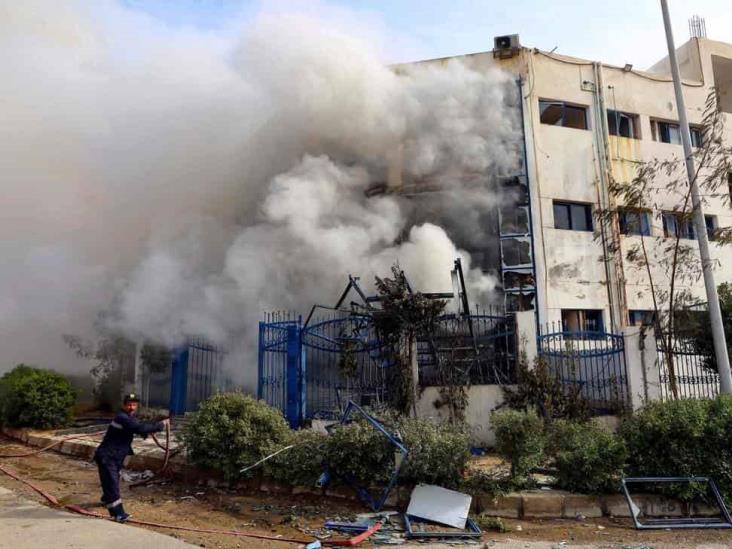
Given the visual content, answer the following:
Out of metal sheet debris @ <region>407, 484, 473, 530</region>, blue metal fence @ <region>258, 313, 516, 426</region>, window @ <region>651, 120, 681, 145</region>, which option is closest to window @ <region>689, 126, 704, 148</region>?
window @ <region>651, 120, 681, 145</region>

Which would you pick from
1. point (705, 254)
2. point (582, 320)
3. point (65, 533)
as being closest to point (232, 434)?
point (65, 533)

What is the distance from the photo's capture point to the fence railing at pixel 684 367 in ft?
30.5

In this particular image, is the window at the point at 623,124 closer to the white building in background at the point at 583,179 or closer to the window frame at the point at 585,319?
the white building in background at the point at 583,179

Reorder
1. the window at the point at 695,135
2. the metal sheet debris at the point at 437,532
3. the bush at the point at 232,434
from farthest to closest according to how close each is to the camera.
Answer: the window at the point at 695,135 → the bush at the point at 232,434 → the metal sheet debris at the point at 437,532

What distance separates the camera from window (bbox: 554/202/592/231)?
14228 mm

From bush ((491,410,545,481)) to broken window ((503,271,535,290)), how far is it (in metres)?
7.35

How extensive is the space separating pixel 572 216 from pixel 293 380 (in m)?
8.75

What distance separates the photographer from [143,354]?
13.2 m

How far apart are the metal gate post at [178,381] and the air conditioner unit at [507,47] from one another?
402 inches

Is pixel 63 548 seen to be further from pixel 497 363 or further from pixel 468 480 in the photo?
pixel 497 363

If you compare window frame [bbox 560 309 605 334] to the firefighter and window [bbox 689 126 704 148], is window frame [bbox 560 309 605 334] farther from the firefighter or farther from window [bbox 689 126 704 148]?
the firefighter

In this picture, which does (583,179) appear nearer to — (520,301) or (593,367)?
(520,301)

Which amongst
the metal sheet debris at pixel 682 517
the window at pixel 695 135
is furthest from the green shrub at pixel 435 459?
the window at pixel 695 135

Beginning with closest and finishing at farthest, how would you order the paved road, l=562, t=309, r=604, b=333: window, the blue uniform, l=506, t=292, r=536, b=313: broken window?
the paved road → the blue uniform → l=506, t=292, r=536, b=313: broken window → l=562, t=309, r=604, b=333: window
